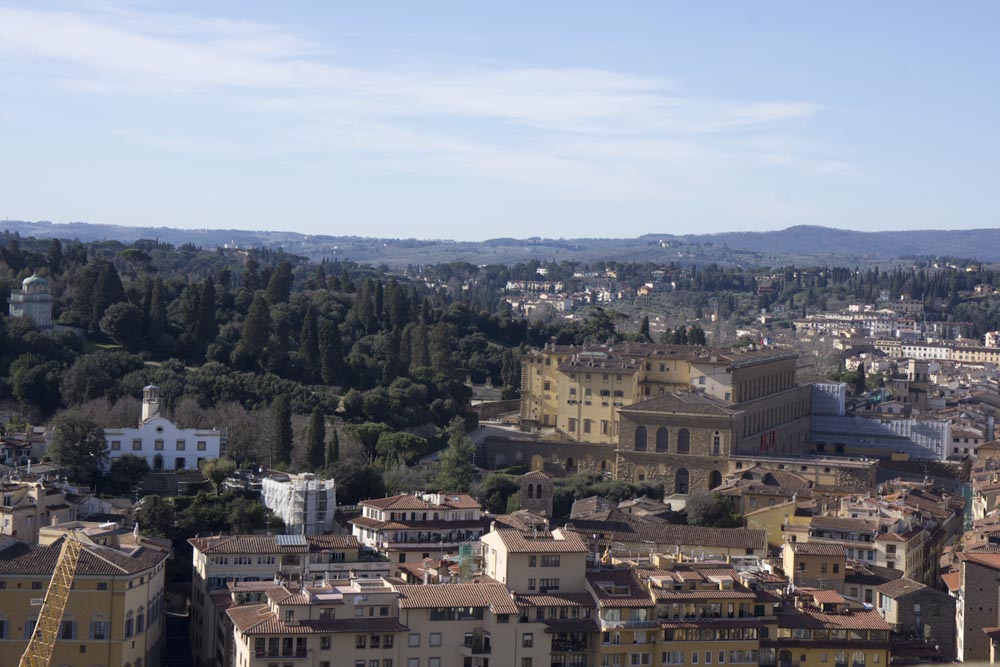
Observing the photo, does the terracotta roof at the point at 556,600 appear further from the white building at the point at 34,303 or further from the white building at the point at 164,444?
the white building at the point at 34,303

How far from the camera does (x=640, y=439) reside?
46250 mm

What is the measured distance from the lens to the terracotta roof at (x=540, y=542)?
26.7 m

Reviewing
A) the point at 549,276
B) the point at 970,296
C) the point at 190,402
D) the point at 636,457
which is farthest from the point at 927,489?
the point at 549,276

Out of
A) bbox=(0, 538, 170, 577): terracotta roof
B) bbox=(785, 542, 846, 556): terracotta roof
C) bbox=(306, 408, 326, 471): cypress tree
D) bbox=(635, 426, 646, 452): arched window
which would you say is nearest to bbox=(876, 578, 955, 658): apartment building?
bbox=(785, 542, 846, 556): terracotta roof

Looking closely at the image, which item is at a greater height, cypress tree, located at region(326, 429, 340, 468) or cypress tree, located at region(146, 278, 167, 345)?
cypress tree, located at region(146, 278, 167, 345)

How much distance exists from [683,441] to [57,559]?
75.7 feet

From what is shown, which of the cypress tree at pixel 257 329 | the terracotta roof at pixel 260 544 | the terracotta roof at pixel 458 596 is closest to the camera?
the terracotta roof at pixel 458 596

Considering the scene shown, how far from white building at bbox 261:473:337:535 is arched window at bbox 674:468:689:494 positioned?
13233 millimetres

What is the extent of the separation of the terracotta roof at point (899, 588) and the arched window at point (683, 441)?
15.0 meters

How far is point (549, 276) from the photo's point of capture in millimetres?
157375

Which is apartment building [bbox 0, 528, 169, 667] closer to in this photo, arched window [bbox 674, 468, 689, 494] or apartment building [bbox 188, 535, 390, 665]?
apartment building [bbox 188, 535, 390, 665]

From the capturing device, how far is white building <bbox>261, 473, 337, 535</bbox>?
34656 mm

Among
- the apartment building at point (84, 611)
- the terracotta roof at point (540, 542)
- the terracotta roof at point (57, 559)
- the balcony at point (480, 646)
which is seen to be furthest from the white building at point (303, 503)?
the balcony at point (480, 646)

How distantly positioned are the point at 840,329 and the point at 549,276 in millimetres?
47016
